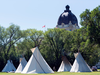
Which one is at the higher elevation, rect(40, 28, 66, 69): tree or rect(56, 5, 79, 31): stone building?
rect(56, 5, 79, 31): stone building

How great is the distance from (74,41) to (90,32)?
600 inches

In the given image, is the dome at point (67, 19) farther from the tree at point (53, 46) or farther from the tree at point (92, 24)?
the tree at point (92, 24)

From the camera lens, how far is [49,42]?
53.3 meters

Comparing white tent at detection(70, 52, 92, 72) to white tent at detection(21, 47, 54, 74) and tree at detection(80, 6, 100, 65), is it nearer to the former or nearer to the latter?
tree at detection(80, 6, 100, 65)

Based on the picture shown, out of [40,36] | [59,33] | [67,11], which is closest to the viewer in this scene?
[59,33]

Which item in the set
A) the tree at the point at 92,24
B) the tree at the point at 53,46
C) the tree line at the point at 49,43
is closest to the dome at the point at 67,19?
the tree line at the point at 49,43

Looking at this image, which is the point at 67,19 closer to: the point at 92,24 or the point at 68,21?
the point at 68,21

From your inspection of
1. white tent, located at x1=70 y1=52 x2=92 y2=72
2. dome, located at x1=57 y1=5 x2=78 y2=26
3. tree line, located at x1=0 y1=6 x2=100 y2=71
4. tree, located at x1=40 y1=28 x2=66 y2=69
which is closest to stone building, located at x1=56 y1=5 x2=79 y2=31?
dome, located at x1=57 y1=5 x2=78 y2=26

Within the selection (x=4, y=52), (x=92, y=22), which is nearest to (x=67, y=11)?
(x=4, y=52)

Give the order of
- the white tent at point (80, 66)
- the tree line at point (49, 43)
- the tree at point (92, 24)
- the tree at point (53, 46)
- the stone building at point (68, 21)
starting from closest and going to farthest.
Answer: the white tent at point (80, 66), the tree at point (92, 24), the tree line at point (49, 43), the tree at point (53, 46), the stone building at point (68, 21)

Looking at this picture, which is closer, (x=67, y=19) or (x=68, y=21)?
(x=68, y=21)

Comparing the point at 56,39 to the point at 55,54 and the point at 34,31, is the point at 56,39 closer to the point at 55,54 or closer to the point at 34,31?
the point at 55,54

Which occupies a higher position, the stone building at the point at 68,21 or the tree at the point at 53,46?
the stone building at the point at 68,21

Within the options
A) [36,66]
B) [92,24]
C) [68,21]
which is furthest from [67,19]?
[36,66]
